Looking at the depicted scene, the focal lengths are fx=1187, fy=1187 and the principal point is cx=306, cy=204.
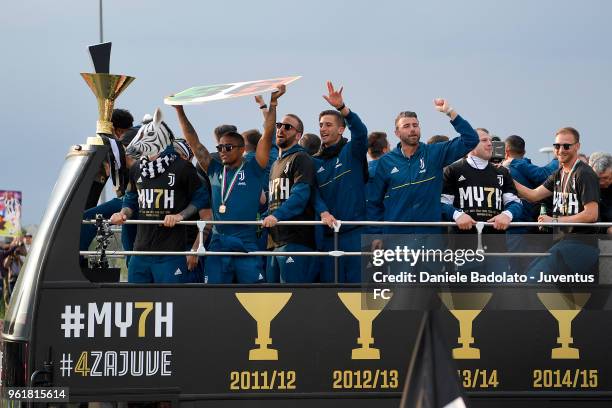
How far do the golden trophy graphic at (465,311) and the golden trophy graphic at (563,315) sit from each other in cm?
47

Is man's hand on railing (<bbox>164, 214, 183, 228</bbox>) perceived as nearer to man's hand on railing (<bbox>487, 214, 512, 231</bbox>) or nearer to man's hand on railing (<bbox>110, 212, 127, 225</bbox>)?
man's hand on railing (<bbox>110, 212, 127, 225</bbox>)

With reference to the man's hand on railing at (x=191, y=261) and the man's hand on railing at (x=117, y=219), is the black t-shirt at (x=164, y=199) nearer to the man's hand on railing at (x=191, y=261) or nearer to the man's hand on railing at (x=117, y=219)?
the man's hand on railing at (x=191, y=261)

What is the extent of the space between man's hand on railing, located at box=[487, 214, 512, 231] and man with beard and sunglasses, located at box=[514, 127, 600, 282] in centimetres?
35

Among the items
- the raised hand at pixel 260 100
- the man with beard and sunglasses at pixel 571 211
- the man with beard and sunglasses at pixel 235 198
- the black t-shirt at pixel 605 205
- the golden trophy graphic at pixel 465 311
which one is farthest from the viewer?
the raised hand at pixel 260 100

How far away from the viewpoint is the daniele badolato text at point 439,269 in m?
8.70

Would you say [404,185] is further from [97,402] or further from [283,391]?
[97,402]

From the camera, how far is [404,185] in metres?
9.38

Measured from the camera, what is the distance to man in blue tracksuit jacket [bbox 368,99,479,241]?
363 inches

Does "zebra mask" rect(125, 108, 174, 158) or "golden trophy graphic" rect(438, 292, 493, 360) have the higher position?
"zebra mask" rect(125, 108, 174, 158)

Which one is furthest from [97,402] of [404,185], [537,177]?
[537,177]

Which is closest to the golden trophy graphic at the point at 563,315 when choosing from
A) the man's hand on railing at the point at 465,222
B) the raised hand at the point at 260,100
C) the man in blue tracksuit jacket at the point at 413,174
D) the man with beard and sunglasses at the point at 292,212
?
the man's hand on railing at the point at 465,222

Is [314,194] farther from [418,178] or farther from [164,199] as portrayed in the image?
[164,199]

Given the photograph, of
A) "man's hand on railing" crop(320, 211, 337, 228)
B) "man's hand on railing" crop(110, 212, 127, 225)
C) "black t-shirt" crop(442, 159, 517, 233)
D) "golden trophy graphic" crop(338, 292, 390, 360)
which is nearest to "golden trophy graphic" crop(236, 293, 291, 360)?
"golden trophy graphic" crop(338, 292, 390, 360)

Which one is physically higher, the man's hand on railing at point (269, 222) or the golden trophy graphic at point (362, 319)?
the man's hand on railing at point (269, 222)
